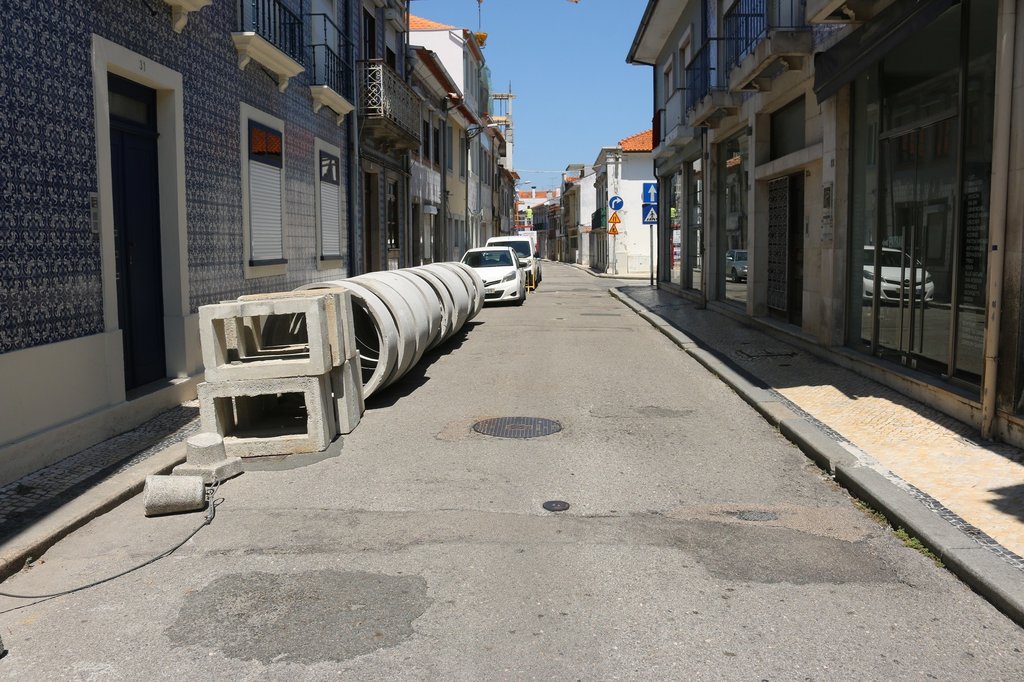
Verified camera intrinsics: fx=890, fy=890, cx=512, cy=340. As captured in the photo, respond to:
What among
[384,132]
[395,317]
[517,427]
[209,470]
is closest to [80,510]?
[209,470]

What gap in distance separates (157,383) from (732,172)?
40.1 feet

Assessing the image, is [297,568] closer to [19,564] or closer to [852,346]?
[19,564]

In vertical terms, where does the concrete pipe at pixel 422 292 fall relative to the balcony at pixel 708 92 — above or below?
below

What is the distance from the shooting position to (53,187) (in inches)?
259

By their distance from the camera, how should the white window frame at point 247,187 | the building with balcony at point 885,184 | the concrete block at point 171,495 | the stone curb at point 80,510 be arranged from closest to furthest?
the stone curb at point 80,510 < the concrete block at point 171,495 < the building with balcony at point 885,184 < the white window frame at point 247,187

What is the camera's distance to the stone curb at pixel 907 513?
3.95 meters

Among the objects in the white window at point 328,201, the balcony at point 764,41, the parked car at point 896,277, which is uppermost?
the balcony at point 764,41

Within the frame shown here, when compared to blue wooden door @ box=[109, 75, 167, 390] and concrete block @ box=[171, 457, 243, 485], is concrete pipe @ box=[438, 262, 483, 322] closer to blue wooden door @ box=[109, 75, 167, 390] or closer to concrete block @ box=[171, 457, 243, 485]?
blue wooden door @ box=[109, 75, 167, 390]

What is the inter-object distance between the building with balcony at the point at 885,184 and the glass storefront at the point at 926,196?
0.07 feet

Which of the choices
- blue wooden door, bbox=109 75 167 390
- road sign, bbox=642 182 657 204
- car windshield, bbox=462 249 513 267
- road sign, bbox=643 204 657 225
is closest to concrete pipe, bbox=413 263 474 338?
blue wooden door, bbox=109 75 167 390

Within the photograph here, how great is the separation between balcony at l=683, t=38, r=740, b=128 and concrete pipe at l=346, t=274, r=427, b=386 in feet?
27.6

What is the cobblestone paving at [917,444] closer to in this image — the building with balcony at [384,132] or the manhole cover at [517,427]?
the manhole cover at [517,427]

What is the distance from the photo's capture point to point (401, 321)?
29.2 feet

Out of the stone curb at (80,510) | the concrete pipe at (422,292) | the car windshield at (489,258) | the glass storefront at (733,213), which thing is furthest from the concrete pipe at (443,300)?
the car windshield at (489,258)
